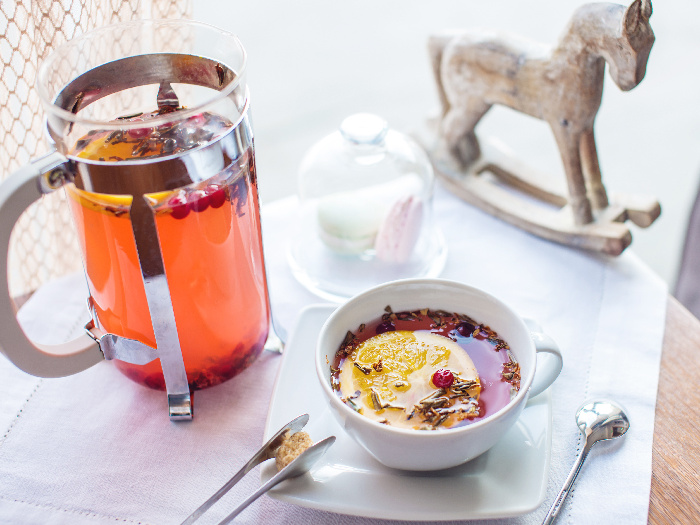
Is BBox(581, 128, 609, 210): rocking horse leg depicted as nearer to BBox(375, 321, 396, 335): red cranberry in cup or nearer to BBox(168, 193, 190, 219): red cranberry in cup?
BBox(375, 321, 396, 335): red cranberry in cup

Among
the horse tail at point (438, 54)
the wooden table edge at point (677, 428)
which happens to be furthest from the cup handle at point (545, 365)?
the horse tail at point (438, 54)

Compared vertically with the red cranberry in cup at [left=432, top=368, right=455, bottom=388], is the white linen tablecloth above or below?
below

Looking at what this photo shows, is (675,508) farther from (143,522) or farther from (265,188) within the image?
(265,188)

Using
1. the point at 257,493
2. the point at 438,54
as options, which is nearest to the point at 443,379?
the point at 257,493

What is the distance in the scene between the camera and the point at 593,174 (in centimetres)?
93

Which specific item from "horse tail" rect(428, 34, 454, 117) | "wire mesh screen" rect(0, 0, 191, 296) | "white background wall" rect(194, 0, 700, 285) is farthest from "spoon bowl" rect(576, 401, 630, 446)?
"white background wall" rect(194, 0, 700, 285)

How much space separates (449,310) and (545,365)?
11cm

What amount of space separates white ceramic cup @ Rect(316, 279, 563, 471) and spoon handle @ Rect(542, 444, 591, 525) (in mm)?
74

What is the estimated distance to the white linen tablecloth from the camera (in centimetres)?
64

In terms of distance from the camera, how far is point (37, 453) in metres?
0.70

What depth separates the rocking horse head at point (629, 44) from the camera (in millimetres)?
731

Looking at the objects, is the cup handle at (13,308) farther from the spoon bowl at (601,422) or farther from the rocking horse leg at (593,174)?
the rocking horse leg at (593,174)

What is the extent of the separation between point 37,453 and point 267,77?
1530mm

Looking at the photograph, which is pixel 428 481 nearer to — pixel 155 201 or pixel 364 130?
pixel 155 201
